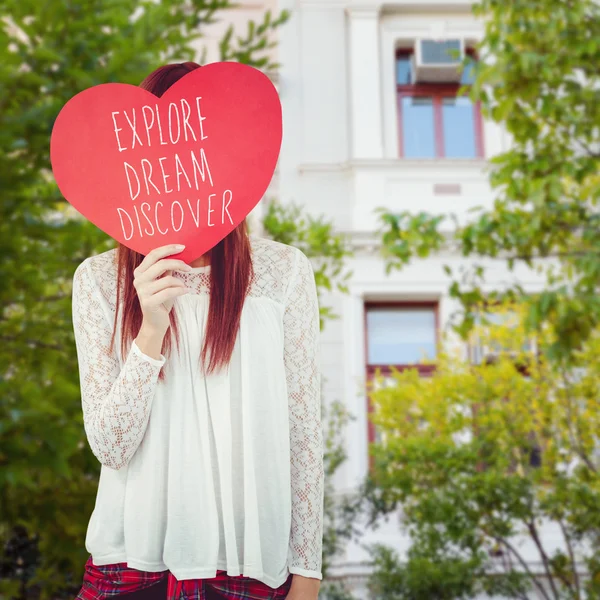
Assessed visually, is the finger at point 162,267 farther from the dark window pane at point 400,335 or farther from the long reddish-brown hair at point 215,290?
the dark window pane at point 400,335

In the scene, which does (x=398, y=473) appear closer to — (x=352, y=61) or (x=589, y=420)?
(x=589, y=420)

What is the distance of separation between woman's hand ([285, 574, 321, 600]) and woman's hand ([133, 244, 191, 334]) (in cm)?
38

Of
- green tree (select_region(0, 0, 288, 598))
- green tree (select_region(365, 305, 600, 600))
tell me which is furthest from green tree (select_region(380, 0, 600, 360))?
green tree (select_region(0, 0, 288, 598))

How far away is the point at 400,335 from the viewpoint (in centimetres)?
756

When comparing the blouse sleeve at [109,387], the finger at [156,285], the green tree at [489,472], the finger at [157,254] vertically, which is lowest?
the green tree at [489,472]

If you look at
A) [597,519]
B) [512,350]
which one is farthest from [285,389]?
[512,350]

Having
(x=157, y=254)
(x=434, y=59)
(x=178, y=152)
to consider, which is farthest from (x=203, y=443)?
(x=434, y=59)

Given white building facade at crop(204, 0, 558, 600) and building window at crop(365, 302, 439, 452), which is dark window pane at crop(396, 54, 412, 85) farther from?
building window at crop(365, 302, 439, 452)

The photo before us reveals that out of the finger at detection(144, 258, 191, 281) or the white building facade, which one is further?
the white building facade

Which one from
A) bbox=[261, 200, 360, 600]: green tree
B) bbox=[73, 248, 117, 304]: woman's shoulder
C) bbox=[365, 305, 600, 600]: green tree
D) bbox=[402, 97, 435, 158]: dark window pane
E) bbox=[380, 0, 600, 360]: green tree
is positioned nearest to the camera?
bbox=[73, 248, 117, 304]: woman's shoulder

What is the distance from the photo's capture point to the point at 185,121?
1070 millimetres

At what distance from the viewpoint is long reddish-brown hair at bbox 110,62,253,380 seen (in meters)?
1.04

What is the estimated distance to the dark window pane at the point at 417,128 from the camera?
7949 mm

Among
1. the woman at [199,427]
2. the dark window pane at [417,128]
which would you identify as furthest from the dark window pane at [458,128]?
the woman at [199,427]
